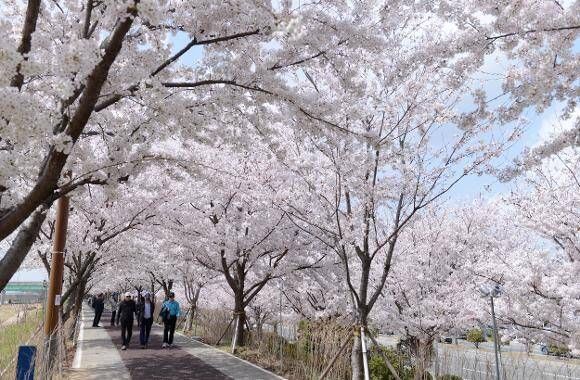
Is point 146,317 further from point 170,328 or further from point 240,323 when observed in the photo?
point 240,323

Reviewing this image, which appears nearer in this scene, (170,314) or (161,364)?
(161,364)

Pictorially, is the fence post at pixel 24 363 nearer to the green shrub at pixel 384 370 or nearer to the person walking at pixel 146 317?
the green shrub at pixel 384 370

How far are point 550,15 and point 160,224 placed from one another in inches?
505

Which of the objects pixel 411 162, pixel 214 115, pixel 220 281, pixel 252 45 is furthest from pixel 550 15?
pixel 220 281

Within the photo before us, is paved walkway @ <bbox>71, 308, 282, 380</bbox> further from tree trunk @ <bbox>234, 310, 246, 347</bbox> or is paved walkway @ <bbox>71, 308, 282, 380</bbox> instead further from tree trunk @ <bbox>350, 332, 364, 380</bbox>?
tree trunk @ <bbox>350, 332, 364, 380</bbox>

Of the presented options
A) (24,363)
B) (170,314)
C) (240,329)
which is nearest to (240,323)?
(240,329)

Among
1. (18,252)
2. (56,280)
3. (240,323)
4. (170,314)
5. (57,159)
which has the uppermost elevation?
(57,159)

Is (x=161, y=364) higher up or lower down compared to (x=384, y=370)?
lower down

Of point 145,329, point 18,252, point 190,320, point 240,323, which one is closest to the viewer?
point 18,252

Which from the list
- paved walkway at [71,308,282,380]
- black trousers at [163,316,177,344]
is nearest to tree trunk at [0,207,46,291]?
paved walkway at [71,308,282,380]

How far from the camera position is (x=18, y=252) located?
505 centimetres

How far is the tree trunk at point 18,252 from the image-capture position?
493 cm

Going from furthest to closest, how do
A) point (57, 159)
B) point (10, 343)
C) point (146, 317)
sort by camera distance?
point (146, 317)
point (10, 343)
point (57, 159)

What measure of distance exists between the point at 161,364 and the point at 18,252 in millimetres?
7612
